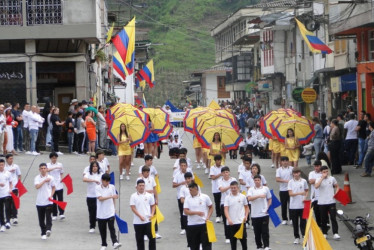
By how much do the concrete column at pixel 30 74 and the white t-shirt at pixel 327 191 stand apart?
18.6m

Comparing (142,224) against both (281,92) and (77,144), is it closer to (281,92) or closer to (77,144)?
(77,144)

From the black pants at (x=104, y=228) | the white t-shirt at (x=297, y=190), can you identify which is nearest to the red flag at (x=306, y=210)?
the white t-shirt at (x=297, y=190)

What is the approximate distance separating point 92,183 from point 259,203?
3.93 m

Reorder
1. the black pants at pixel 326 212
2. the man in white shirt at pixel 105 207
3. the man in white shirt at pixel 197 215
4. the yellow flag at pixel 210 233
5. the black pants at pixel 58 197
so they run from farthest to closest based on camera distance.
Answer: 1. the black pants at pixel 58 197
2. the black pants at pixel 326 212
3. the man in white shirt at pixel 105 207
4. the man in white shirt at pixel 197 215
5. the yellow flag at pixel 210 233

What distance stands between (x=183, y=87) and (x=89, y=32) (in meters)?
71.2

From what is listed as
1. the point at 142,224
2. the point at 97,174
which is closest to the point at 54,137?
the point at 97,174

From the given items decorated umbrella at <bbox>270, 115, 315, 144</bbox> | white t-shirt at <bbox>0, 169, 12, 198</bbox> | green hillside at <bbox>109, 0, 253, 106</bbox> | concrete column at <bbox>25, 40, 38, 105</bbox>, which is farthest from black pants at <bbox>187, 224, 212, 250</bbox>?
green hillside at <bbox>109, 0, 253, 106</bbox>

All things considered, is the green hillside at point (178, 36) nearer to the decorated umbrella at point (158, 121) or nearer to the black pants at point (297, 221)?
the decorated umbrella at point (158, 121)

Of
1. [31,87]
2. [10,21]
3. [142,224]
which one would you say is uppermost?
[10,21]

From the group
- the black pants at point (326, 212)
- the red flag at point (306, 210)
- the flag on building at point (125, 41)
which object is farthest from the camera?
the flag on building at point (125, 41)

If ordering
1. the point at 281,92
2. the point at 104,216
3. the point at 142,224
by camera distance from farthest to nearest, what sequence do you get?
1. the point at 281,92
2. the point at 104,216
3. the point at 142,224

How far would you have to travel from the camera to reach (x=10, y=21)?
116ft

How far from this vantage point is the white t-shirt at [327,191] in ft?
63.0

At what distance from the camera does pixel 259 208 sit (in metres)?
17.7
